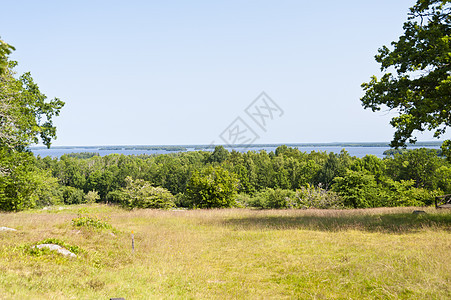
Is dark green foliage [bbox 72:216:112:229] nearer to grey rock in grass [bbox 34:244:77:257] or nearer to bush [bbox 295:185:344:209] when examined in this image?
grey rock in grass [bbox 34:244:77:257]

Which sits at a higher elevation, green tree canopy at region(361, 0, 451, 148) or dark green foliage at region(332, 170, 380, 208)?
green tree canopy at region(361, 0, 451, 148)

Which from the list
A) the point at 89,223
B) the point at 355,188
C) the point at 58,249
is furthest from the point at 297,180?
the point at 58,249

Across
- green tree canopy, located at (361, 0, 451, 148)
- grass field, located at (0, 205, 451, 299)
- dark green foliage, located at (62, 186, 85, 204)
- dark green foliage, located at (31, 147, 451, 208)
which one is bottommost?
dark green foliage, located at (62, 186, 85, 204)

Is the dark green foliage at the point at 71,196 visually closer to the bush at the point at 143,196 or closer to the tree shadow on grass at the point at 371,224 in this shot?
the bush at the point at 143,196

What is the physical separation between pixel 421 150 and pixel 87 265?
60581 millimetres

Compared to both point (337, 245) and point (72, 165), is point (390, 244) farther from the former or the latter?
point (72, 165)

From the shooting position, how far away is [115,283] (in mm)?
7949

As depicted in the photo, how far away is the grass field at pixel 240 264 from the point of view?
288 inches

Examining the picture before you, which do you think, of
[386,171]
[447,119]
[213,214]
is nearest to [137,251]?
[213,214]

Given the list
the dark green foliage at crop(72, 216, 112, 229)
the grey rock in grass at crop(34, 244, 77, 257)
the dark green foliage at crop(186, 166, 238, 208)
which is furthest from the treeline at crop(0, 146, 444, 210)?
the grey rock in grass at crop(34, 244, 77, 257)

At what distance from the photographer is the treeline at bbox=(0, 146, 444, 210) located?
3334cm

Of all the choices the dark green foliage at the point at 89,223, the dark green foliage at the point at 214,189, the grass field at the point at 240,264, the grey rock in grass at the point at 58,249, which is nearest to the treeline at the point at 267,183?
the dark green foliage at the point at 214,189

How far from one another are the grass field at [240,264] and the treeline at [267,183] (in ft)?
56.9

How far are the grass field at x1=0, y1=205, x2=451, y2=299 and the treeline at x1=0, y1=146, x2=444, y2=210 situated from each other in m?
17.4
